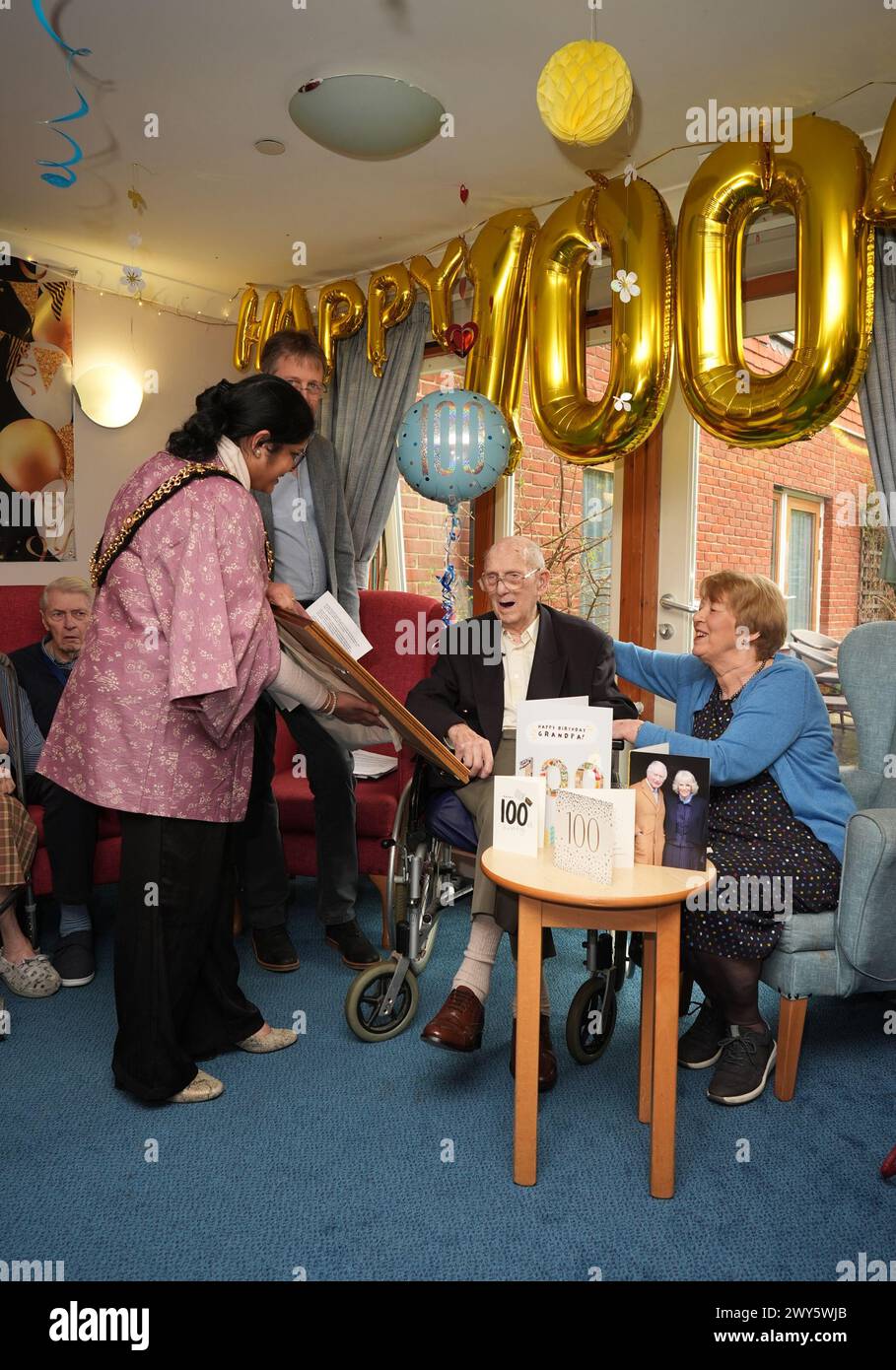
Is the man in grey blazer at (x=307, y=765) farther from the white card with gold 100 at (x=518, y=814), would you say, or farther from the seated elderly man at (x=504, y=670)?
the white card with gold 100 at (x=518, y=814)

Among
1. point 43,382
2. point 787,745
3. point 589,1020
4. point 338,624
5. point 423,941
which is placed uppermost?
point 43,382

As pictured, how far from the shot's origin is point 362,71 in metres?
2.89

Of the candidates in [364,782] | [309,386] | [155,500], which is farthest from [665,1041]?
[309,386]

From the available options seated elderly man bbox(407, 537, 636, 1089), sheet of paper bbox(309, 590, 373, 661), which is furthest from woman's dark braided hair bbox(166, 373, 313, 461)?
seated elderly man bbox(407, 537, 636, 1089)

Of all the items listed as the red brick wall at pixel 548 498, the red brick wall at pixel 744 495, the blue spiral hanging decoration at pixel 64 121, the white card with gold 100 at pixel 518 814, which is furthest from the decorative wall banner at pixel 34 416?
the white card with gold 100 at pixel 518 814

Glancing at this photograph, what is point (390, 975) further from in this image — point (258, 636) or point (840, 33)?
point (840, 33)

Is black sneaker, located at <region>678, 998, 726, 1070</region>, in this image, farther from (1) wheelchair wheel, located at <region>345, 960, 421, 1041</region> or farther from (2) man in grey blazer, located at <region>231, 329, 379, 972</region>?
(2) man in grey blazer, located at <region>231, 329, 379, 972</region>

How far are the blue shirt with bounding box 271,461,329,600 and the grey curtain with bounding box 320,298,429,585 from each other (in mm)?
1304

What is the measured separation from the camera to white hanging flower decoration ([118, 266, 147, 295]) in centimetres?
457

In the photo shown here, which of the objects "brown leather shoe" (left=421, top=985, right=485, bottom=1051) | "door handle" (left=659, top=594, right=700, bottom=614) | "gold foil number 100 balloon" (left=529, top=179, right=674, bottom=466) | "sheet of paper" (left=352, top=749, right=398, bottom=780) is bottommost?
"brown leather shoe" (left=421, top=985, right=485, bottom=1051)

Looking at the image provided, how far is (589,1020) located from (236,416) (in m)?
1.60

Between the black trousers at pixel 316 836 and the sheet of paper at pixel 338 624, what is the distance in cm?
50

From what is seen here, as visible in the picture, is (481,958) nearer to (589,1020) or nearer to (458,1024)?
(458,1024)
